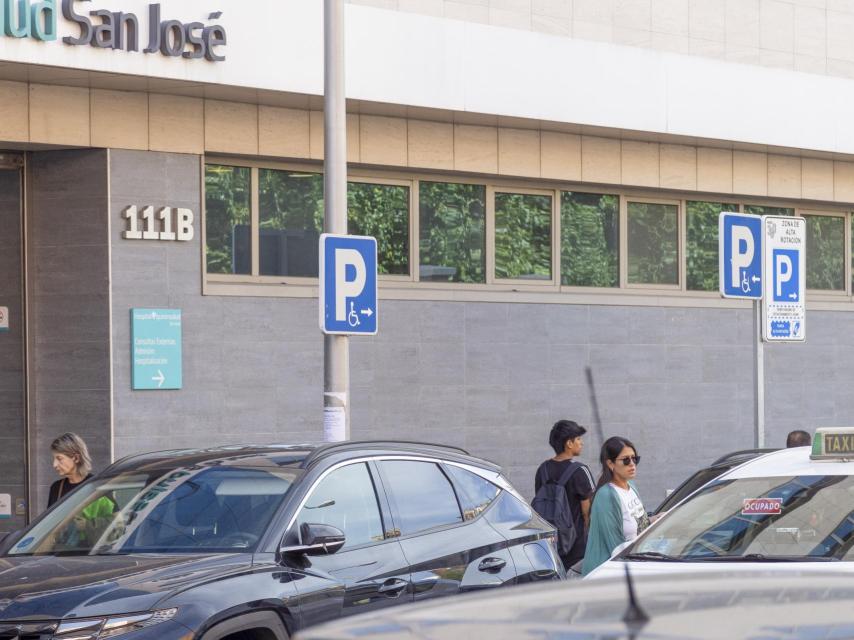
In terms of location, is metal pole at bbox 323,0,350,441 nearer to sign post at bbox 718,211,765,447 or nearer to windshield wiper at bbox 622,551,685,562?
sign post at bbox 718,211,765,447

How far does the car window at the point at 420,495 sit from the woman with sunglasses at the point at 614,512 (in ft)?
4.42

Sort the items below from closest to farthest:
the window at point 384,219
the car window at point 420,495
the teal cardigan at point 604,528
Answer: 1. the car window at point 420,495
2. the teal cardigan at point 604,528
3. the window at point 384,219

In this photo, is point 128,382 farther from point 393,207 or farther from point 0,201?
point 393,207

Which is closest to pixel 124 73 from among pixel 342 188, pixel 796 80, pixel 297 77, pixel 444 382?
pixel 297 77

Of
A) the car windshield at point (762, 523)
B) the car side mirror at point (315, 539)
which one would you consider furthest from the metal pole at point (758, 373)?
the car side mirror at point (315, 539)

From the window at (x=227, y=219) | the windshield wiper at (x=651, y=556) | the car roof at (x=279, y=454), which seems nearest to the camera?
the windshield wiper at (x=651, y=556)

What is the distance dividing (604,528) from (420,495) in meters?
1.66

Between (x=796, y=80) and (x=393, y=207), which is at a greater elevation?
(x=796, y=80)

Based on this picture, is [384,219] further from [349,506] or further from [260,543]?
[260,543]

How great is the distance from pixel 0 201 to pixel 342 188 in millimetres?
4116

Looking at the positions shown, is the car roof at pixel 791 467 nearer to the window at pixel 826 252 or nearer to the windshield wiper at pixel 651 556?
the windshield wiper at pixel 651 556

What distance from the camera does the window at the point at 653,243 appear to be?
17672 millimetres

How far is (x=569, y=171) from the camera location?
16.6 m

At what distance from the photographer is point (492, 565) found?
7715 millimetres
